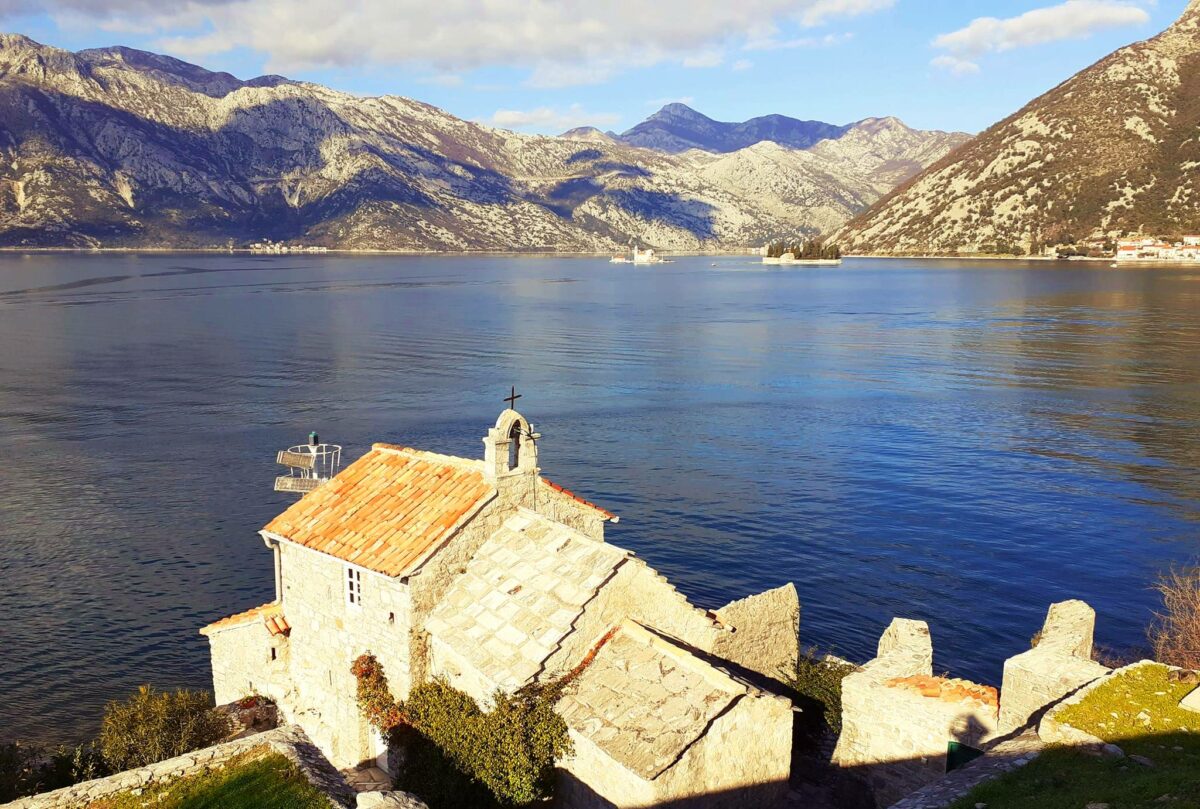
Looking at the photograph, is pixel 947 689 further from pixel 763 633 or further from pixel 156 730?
pixel 156 730

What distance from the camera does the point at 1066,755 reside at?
49.6 feet

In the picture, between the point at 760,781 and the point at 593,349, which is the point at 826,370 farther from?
the point at 760,781

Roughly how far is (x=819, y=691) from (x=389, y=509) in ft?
44.5

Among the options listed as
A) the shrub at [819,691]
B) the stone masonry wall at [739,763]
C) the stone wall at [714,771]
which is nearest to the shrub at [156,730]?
the stone wall at [714,771]

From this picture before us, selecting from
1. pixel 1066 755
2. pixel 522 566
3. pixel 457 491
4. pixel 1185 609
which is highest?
pixel 457 491

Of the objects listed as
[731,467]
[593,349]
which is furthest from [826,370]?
[731,467]

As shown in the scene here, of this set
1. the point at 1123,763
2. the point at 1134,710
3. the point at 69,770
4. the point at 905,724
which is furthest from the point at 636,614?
the point at 69,770

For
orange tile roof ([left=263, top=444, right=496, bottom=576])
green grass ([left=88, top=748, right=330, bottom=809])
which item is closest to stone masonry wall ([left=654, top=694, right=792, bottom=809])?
green grass ([left=88, top=748, right=330, bottom=809])

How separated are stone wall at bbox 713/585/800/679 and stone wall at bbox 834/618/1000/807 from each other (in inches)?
131

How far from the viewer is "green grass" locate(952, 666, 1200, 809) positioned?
1295 cm

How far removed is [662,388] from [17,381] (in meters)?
61.8

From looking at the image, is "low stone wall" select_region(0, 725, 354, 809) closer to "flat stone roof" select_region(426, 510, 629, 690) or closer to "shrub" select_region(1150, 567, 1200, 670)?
"flat stone roof" select_region(426, 510, 629, 690)

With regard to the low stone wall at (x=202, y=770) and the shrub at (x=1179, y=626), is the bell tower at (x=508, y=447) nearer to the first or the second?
the low stone wall at (x=202, y=770)

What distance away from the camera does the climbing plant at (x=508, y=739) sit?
18.0 meters
